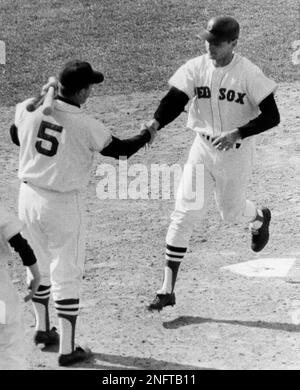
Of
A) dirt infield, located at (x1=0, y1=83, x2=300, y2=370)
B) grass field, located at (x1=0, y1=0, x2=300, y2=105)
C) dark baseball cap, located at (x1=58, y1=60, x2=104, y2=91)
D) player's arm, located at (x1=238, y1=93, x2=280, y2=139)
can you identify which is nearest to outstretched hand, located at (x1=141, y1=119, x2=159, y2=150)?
player's arm, located at (x1=238, y1=93, x2=280, y2=139)

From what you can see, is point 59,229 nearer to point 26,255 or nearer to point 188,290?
point 26,255

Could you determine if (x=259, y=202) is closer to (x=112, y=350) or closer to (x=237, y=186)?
(x=237, y=186)

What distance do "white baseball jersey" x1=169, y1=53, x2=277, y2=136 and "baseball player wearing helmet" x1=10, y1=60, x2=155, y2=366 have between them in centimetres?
90

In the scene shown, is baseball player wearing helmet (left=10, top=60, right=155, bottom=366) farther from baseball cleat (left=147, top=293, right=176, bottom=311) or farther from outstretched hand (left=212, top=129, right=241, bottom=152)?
→ baseball cleat (left=147, top=293, right=176, bottom=311)

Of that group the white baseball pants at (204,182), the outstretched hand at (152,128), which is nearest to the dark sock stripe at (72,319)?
the white baseball pants at (204,182)

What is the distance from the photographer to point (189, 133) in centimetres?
1171

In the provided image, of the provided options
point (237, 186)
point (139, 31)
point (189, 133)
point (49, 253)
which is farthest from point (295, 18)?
point (49, 253)

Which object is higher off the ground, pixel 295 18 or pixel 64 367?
pixel 295 18

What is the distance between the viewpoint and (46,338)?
7395 mm

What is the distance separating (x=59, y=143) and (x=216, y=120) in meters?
1.42

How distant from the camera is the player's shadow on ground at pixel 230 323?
24.8 feet

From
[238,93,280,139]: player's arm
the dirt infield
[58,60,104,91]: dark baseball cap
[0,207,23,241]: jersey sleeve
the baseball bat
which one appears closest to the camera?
[0,207,23,241]: jersey sleeve

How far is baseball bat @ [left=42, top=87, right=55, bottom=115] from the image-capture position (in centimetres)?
675

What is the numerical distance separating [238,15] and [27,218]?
30.0 feet
